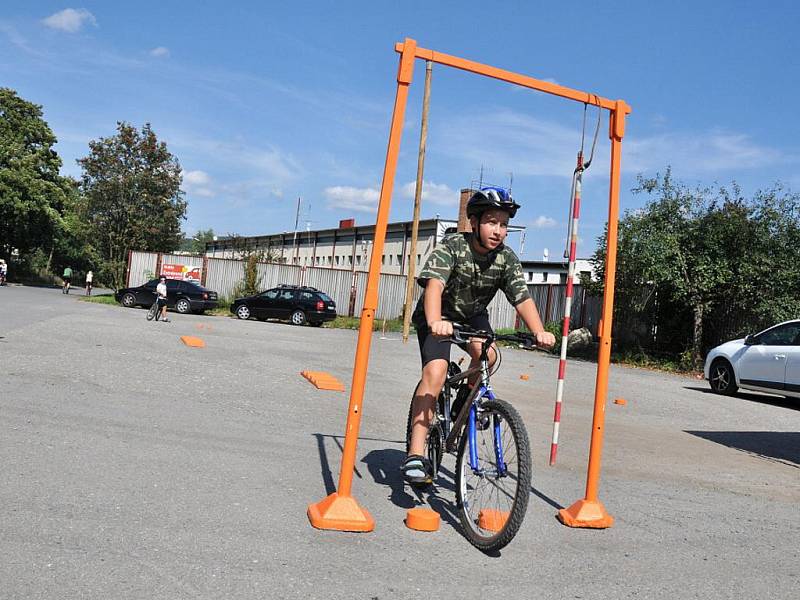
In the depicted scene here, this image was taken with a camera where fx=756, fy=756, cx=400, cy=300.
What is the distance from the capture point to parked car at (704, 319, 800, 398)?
14.0 meters

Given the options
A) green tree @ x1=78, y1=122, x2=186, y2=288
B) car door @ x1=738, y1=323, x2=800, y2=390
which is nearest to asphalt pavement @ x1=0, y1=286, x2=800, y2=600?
car door @ x1=738, y1=323, x2=800, y2=390

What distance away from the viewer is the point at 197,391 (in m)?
8.81

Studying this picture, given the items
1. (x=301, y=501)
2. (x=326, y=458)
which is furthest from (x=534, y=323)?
(x=326, y=458)

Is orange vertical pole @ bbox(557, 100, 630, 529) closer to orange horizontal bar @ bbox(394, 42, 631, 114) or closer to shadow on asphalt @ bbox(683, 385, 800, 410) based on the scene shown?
orange horizontal bar @ bbox(394, 42, 631, 114)

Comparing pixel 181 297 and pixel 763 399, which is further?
pixel 181 297

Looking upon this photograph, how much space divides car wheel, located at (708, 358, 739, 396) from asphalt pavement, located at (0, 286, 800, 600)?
5.56 meters

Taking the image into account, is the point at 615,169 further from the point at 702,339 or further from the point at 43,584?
the point at 702,339

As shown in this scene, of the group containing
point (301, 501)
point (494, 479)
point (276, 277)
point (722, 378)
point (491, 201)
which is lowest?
point (301, 501)

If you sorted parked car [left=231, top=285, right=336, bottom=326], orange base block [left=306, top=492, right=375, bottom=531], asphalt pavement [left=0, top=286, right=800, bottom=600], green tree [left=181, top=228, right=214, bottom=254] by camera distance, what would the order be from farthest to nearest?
1. green tree [left=181, top=228, right=214, bottom=254]
2. parked car [left=231, top=285, right=336, bottom=326]
3. orange base block [left=306, top=492, right=375, bottom=531]
4. asphalt pavement [left=0, top=286, right=800, bottom=600]

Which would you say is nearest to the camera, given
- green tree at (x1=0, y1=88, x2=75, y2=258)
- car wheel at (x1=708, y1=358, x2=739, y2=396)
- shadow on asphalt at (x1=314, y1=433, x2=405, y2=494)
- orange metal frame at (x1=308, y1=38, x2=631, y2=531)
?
orange metal frame at (x1=308, y1=38, x2=631, y2=531)

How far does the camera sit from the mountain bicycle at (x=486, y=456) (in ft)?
12.6

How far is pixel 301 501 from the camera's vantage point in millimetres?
4648

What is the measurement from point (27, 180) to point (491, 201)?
53533mm

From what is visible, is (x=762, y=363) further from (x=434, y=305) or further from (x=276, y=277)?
(x=276, y=277)
